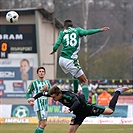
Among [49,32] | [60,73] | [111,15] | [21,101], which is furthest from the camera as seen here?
[111,15]

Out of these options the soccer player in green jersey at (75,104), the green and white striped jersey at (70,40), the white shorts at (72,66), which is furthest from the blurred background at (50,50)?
the soccer player in green jersey at (75,104)

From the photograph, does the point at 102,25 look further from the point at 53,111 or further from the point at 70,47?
the point at 70,47

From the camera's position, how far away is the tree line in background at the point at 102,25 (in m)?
41.1

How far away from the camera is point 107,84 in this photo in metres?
29.6

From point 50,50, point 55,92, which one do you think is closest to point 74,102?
point 55,92

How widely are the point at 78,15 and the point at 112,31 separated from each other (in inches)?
164

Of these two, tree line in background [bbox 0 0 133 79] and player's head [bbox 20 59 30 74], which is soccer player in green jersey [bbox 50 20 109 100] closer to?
player's head [bbox 20 59 30 74]

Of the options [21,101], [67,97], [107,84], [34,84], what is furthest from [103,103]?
[67,97]

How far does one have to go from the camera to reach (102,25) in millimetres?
47500

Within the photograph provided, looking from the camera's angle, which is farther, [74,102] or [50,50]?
[50,50]

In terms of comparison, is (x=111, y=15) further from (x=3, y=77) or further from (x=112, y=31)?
(x=3, y=77)

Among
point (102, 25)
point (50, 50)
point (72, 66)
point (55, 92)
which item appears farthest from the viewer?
point (102, 25)

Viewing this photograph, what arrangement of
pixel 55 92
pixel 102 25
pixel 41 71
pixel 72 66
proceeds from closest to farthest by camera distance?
pixel 55 92, pixel 72 66, pixel 41 71, pixel 102 25

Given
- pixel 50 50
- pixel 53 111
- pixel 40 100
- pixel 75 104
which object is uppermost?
pixel 50 50
